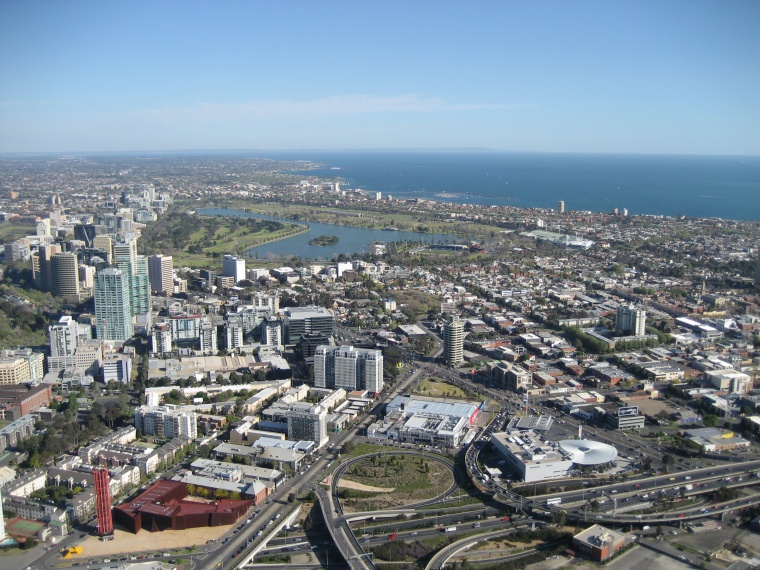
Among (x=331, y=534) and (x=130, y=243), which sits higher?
(x=130, y=243)

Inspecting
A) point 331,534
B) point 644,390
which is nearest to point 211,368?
point 331,534

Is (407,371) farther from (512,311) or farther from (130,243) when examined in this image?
(130,243)

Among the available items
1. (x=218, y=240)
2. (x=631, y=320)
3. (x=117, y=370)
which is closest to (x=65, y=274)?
(x=117, y=370)

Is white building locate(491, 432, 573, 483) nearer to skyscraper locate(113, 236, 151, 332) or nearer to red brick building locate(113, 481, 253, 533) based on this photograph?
red brick building locate(113, 481, 253, 533)

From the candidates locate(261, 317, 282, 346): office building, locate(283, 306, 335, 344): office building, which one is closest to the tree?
locate(283, 306, 335, 344): office building

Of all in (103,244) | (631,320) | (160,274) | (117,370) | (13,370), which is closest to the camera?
(13,370)

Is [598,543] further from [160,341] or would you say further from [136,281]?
[136,281]
